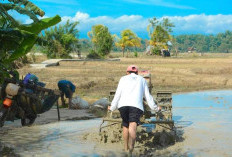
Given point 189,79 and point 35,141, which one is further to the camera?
point 189,79

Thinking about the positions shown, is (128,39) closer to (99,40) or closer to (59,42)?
(99,40)

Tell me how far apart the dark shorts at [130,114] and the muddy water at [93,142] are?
94 centimetres

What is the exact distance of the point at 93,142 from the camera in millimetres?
8484

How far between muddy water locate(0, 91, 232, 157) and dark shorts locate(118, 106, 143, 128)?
938 millimetres

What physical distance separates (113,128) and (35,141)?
201cm

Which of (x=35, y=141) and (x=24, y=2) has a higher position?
(x=24, y=2)

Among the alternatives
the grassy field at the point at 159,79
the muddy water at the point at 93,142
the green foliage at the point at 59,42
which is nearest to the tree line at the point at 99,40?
the green foliage at the point at 59,42

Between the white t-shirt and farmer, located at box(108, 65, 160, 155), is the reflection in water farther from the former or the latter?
the white t-shirt

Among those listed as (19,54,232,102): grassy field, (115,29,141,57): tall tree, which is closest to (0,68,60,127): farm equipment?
(19,54,232,102): grassy field

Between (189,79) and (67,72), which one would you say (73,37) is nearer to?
(67,72)

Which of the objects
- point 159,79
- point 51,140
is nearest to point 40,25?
point 51,140

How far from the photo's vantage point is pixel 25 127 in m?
10.0

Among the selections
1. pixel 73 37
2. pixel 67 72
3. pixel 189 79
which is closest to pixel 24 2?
pixel 189 79

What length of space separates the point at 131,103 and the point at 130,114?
0.19 metres
